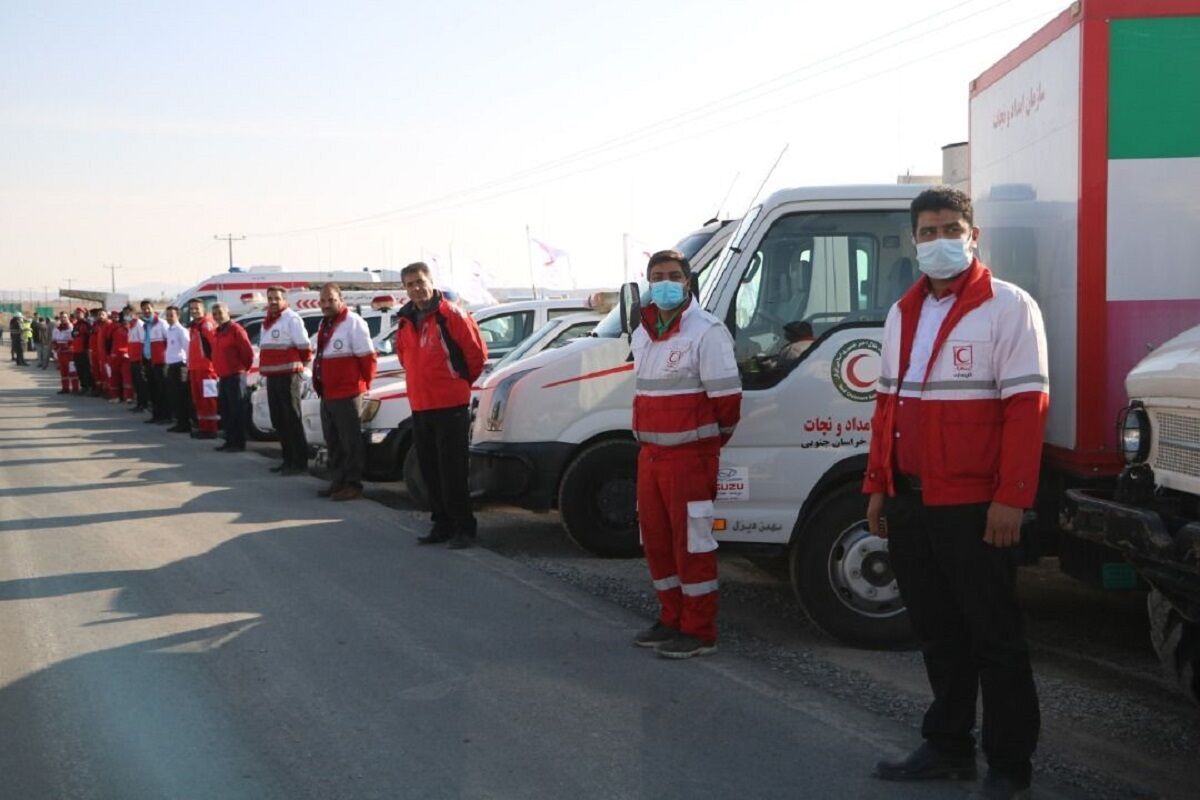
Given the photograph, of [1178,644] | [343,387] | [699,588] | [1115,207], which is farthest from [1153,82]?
[343,387]

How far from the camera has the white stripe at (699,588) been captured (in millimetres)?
6352

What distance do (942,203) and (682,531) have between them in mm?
2361

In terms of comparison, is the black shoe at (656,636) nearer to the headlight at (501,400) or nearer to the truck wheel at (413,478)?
the headlight at (501,400)

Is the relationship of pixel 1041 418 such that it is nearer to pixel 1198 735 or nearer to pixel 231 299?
pixel 1198 735

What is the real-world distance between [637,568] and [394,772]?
13.4 feet

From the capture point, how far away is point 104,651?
6594 millimetres

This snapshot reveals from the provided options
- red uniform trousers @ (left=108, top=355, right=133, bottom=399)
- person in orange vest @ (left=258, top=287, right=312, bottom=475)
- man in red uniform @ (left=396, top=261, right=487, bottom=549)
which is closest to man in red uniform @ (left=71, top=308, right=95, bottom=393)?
red uniform trousers @ (left=108, top=355, right=133, bottom=399)

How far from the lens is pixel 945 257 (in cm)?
439

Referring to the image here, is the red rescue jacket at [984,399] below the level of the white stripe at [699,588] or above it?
above

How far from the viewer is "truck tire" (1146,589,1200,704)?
16.6ft

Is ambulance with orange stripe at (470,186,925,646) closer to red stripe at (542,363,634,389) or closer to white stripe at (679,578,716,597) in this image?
white stripe at (679,578,716,597)

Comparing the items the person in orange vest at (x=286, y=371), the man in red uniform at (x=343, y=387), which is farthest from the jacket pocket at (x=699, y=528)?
the person in orange vest at (x=286, y=371)

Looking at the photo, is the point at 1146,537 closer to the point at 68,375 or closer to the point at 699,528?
the point at 699,528

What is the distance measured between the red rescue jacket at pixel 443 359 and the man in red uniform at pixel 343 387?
2.50m
